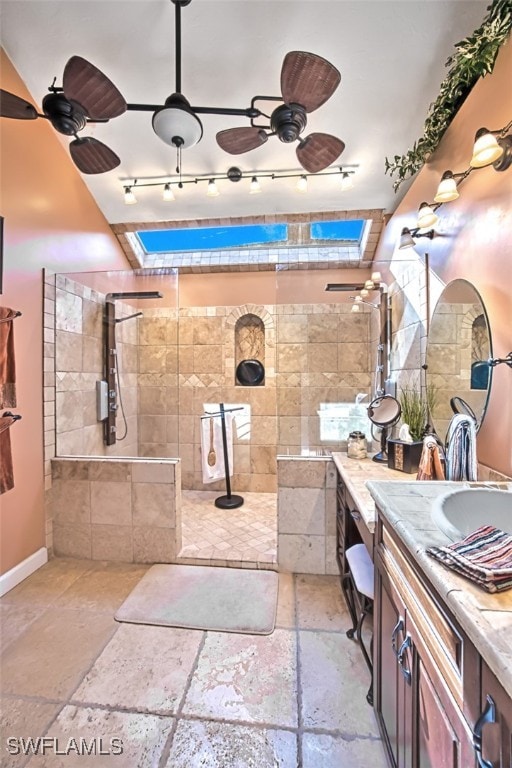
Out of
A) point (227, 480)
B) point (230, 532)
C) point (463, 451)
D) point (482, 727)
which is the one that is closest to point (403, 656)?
point (482, 727)

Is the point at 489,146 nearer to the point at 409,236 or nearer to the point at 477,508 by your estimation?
the point at 409,236

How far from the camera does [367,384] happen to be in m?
3.01

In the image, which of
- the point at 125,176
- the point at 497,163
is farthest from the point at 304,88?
the point at 125,176

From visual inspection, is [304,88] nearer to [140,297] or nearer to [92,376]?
[140,297]

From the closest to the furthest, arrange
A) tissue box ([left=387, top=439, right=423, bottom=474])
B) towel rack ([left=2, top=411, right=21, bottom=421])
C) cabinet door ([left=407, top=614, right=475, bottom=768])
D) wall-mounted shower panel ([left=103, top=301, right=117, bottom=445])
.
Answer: cabinet door ([left=407, top=614, right=475, bottom=768]) < tissue box ([left=387, top=439, right=423, bottom=474]) < towel rack ([left=2, top=411, right=21, bottom=421]) < wall-mounted shower panel ([left=103, top=301, right=117, bottom=445])

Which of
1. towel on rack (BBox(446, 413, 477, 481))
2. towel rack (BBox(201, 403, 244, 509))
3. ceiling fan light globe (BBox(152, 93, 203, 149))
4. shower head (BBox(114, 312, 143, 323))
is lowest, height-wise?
towel rack (BBox(201, 403, 244, 509))

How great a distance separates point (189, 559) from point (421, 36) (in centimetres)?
375

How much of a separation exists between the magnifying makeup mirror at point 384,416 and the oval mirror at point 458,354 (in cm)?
24

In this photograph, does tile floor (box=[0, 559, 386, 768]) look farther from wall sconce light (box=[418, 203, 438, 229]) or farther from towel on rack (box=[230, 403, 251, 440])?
wall sconce light (box=[418, 203, 438, 229])

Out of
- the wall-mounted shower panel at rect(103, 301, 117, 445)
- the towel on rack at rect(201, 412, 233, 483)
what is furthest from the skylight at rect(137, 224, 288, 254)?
the towel on rack at rect(201, 412, 233, 483)

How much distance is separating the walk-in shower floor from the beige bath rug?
76 millimetres

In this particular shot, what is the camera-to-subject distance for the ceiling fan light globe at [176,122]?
1.57m

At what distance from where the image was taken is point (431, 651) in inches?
29.5

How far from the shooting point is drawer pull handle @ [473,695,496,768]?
0.52 meters
